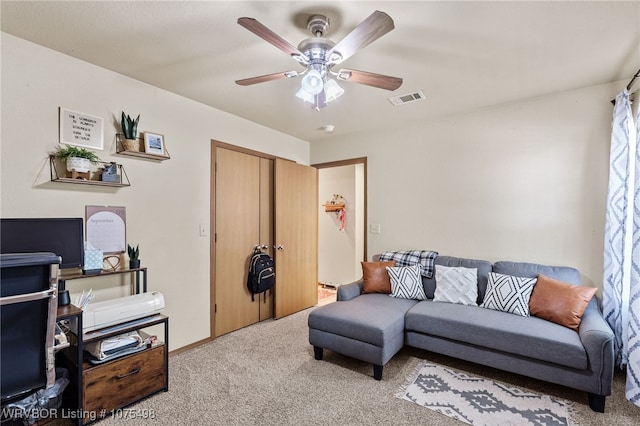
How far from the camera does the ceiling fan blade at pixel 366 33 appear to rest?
1400 millimetres

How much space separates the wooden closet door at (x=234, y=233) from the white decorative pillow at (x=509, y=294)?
2.52 m

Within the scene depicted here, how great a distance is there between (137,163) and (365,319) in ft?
7.66

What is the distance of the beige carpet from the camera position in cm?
196

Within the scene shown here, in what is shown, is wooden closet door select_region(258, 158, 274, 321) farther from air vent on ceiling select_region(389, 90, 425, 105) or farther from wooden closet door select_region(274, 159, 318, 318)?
air vent on ceiling select_region(389, 90, 425, 105)

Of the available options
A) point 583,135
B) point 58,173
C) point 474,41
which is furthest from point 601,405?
point 58,173

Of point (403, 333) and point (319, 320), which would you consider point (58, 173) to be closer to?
point (319, 320)

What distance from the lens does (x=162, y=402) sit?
2.13 m

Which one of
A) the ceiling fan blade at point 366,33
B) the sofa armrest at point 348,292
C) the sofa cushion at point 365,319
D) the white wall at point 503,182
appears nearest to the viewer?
the ceiling fan blade at point 366,33

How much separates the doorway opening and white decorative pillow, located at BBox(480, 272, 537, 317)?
2.51m

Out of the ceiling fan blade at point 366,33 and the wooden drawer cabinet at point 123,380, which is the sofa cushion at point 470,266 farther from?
the wooden drawer cabinet at point 123,380

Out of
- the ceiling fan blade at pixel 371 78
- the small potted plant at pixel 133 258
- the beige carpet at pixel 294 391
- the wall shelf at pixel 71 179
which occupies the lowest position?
the beige carpet at pixel 294 391

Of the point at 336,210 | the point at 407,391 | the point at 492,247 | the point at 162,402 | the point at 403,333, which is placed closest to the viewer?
the point at 162,402

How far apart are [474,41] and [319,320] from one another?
2402mm

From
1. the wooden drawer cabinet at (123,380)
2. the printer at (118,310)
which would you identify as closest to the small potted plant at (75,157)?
the printer at (118,310)
